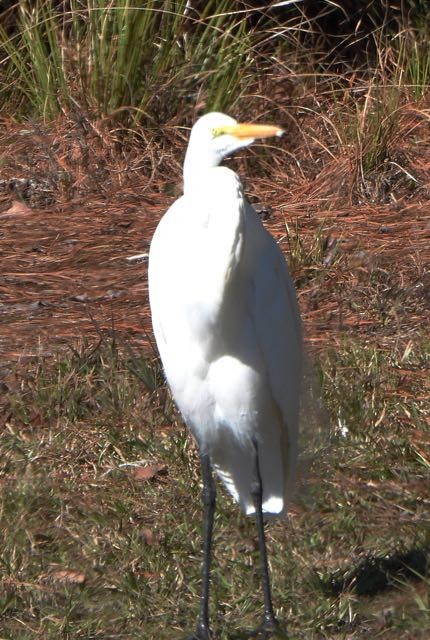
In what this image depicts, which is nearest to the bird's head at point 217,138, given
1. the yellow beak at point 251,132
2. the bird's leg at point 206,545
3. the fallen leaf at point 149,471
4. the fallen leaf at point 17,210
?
the yellow beak at point 251,132

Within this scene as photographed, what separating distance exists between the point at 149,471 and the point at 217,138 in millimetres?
1315

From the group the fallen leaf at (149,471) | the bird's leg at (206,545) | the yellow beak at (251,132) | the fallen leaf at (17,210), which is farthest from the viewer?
the fallen leaf at (17,210)

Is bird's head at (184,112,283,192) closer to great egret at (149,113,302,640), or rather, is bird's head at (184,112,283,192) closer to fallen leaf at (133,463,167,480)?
great egret at (149,113,302,640)

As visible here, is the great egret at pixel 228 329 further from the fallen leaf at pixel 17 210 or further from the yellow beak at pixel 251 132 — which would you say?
the fallen leaf at pixel 17 210

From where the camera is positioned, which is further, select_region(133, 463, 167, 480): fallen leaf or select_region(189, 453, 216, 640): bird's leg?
select_region(133, 463, 167, 480): fallen leaf

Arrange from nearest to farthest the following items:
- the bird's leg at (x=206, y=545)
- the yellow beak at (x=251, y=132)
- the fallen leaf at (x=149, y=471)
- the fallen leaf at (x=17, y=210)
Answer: the yellow beak at (x=251, y=132) < the bird's leg at (x=206, y=545) < the fallen leaf at (x=149, y=471) < the fallen leaf at (x=17, y=210)

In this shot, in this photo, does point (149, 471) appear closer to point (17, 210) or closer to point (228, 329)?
point (228, 329)

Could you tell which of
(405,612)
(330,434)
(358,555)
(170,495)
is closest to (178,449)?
(170,495)

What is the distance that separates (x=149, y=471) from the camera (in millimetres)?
4008

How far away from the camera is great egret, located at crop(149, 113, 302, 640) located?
3.05 m

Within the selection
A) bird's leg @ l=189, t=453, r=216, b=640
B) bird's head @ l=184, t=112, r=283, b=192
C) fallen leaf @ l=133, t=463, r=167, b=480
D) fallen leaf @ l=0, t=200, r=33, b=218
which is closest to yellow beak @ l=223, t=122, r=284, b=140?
bird's head @ l=184, t=112, r=283, b=192

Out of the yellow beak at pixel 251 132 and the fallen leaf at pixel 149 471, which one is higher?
the yellow beak at pixel 251 132

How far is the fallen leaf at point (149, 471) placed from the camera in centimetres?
399

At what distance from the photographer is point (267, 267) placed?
129 inches
